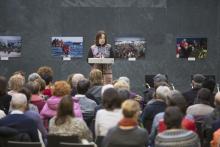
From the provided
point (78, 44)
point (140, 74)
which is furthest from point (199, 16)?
point (78, 44)

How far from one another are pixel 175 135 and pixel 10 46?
32.2 ft

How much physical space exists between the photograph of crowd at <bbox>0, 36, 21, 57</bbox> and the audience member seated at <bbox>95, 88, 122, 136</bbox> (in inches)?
329

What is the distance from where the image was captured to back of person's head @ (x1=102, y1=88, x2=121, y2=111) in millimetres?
6379

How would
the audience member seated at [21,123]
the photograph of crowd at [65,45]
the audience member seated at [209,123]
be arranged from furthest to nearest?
the photograph of crowd at [65,45]
the audience member seated at [209,123]
the audience member seated at [21,123]

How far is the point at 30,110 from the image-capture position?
6.79m

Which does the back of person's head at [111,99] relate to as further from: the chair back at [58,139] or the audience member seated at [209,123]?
the audience member seated at [209,123]

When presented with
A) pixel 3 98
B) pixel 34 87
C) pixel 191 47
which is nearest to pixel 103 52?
pixel 34 87

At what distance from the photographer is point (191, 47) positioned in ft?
47.6

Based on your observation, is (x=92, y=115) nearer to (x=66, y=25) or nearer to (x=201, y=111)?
(x=201, y=111)

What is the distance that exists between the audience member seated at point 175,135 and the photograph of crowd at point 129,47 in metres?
9.11

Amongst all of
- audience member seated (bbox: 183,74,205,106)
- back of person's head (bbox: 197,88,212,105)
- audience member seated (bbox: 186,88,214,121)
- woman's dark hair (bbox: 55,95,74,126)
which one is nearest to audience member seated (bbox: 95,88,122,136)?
woman's dark hair (bbox: 55,95,74,126)

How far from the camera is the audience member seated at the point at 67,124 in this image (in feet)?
19.8

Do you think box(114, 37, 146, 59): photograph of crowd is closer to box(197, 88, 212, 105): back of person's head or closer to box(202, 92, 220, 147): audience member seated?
box(197, 88, 212, 105): back of person's head

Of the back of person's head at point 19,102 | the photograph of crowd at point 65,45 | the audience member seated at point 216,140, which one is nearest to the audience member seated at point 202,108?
the audience member seated at point 216,140
